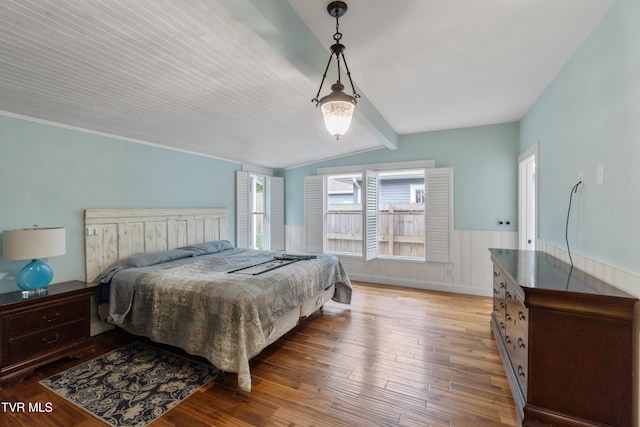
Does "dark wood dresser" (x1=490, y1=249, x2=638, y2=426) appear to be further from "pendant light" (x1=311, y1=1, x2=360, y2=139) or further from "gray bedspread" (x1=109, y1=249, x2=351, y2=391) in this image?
"gray bedspread" (x1=109, y1=249, x2=351, y2=391)

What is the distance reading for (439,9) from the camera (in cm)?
180

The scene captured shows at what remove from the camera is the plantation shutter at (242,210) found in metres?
5.03

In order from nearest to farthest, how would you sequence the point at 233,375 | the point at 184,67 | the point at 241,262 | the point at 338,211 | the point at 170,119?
1. the point at 184,67
2. the point at 233,375
3. the point at 170,119
4. the point at 241,262
5. the point at 338,211

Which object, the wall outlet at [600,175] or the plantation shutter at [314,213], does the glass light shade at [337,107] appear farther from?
the plantation shutter at [314,213]

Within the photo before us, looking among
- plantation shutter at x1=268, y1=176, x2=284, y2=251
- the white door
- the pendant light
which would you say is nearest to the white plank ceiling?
the pendant light

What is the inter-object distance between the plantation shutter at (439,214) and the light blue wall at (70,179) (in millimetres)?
3965

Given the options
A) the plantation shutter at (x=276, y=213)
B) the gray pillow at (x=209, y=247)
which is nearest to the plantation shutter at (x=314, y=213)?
the plantation shutter at (x=276, y=213)

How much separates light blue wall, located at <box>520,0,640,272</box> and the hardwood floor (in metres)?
1.28

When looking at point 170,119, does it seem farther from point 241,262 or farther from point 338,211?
point 338,211

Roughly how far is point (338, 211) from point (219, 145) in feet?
8.61

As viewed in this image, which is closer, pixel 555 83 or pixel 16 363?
pixel 16 363

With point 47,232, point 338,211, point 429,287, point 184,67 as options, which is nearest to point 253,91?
point 184,67

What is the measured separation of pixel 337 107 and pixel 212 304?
1784 mm

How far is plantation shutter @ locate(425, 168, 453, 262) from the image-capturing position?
181 inches
